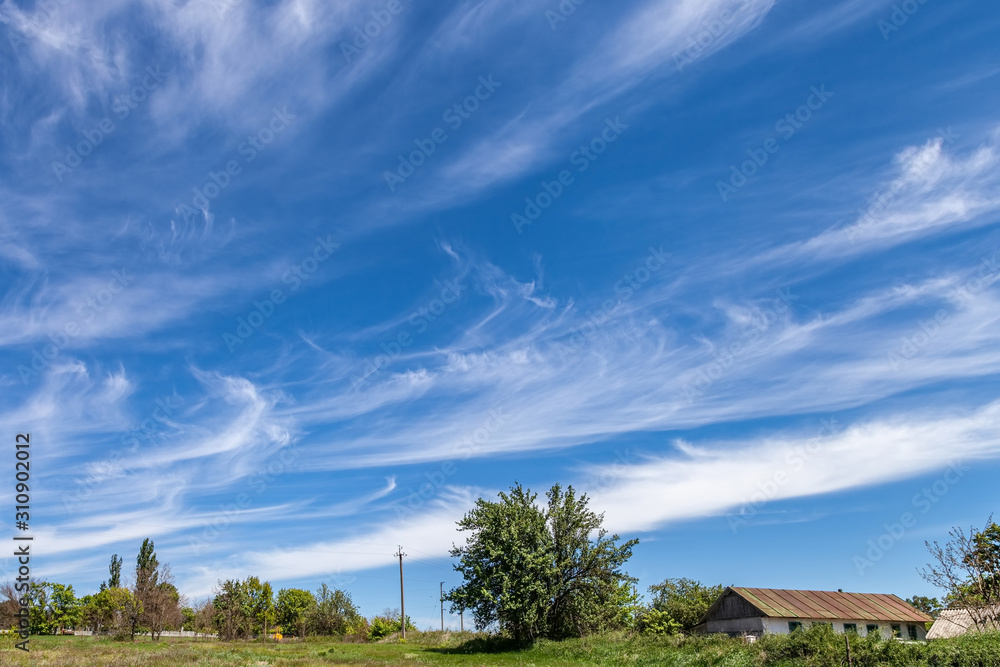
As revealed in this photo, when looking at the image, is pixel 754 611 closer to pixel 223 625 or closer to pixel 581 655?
pixel 581 655

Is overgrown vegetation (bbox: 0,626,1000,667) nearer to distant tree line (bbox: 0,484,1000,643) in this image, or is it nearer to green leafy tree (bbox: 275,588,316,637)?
distant tree line (bbox: 0,484,1000,643)

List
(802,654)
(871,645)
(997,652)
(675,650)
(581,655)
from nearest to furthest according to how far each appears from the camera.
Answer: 1. (997,652)
2. (871,645)
3. (802,654)
4. (675,650)
5. (581,655)

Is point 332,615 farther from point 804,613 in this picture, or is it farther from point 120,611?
point 804,613

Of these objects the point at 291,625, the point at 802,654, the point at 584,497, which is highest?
the point at 584,497

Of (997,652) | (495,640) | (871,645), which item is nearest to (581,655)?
(495,640)

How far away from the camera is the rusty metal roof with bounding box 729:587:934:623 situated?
5575 centimetres

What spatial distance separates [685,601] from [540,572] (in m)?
30.1

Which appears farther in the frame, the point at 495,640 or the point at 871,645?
the point at 495,640

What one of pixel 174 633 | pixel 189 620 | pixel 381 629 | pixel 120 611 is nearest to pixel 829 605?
pixel 381 629

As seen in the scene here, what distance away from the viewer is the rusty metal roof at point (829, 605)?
5575 centimetres

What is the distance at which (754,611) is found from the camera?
179 ft

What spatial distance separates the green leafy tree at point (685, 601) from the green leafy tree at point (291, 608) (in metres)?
60.1

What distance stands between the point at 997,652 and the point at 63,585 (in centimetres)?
12496

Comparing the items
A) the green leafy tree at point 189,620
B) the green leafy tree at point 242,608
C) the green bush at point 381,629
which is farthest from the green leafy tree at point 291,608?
the green bush at point 381,629
